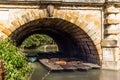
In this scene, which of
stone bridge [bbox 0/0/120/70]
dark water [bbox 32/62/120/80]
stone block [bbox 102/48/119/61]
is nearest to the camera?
dark water [bbox 32/62/120/80]

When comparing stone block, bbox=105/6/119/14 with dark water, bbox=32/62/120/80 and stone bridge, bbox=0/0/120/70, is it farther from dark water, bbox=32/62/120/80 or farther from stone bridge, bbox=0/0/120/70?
dark water, bbox=32/62/120/80

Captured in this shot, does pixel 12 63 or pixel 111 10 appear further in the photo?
pixel 111 10

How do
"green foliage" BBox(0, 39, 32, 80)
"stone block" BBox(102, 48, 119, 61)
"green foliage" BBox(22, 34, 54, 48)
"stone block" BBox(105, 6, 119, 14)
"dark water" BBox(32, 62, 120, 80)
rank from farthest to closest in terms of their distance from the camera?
"green foliage" BBox(22, 34, 54, 48), "stone block" BBox(102, 48, 119, 61), "stone block" BBox(105, 6, 119, 14), "dark water" BBox(32, 62, 120, 80), "green foliage" BBox(0, 39, 32, 80)

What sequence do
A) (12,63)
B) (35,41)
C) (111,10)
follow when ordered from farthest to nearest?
(35,41) → (111,10) → (12,63)

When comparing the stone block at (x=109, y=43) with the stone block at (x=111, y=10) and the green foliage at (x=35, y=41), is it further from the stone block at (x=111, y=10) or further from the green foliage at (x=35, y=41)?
the green foliage at (x=35, y=41)

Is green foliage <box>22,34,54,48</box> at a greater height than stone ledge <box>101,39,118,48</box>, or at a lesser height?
greater

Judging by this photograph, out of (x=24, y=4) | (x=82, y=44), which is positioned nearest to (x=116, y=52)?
(x=82, y=44)

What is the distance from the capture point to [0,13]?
1419 cm

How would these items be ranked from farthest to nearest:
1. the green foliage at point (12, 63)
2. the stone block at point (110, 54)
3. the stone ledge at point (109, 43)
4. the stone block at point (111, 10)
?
the stone block at point (110, 54) → the stone ledge at point (109, 43) → the stone block at point (111, 10) → the green foliage at point (12, 63)

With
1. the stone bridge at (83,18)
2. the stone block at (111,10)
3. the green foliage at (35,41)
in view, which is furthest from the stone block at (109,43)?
the green foliage at (35,41)

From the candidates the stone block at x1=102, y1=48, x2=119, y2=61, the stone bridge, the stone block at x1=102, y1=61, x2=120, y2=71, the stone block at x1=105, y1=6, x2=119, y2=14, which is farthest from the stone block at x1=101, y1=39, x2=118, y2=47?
the stone block at x1=105, y1=6, x2=119, y2=14

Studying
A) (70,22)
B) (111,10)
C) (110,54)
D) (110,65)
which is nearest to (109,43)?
(110,54)

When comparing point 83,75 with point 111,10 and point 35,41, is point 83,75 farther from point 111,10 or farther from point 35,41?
point 35,41

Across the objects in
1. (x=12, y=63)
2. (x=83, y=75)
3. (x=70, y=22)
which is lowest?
(x=83, y=75)
